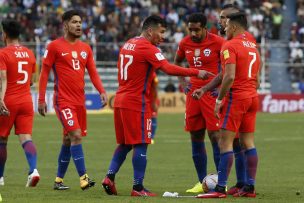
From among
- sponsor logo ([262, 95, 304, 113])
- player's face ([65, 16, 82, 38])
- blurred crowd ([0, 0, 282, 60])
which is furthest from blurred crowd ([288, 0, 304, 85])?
player's face ([65, 16, 82, 38])

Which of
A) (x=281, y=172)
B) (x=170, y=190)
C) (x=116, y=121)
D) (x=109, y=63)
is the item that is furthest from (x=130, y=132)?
(x=109, y=63)

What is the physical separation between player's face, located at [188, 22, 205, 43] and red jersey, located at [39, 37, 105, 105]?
1639 millimetres

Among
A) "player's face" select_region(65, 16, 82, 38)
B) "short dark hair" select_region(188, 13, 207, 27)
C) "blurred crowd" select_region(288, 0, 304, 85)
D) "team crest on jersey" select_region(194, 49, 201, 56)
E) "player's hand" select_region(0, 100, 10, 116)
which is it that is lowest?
→ "blurred crowd" select_region(288, 0, 304, 85)

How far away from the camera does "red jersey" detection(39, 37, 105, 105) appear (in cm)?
1420

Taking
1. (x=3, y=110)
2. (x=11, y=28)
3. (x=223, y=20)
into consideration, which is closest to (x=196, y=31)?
(x=223, y=20)

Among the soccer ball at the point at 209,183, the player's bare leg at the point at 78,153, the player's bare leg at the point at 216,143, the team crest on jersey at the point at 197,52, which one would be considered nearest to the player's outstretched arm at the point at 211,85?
the team crest on jersey at the point at 197,52

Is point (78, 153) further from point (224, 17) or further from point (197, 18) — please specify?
point (224, 17)

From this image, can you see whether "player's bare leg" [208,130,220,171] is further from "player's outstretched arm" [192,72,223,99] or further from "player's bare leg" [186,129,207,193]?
"player's outstretched arm" [192,72,223,99]

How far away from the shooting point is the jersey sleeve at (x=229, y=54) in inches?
494

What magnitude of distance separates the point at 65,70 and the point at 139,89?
5.16 feet

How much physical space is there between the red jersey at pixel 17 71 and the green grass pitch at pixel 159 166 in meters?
1.37

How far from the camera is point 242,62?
12.8m

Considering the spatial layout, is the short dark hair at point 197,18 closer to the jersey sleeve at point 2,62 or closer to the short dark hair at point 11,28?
the short dark hair at point 11,28

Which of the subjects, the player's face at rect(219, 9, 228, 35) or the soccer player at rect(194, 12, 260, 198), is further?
the player's face at rect(219, 9, 228, 35)
